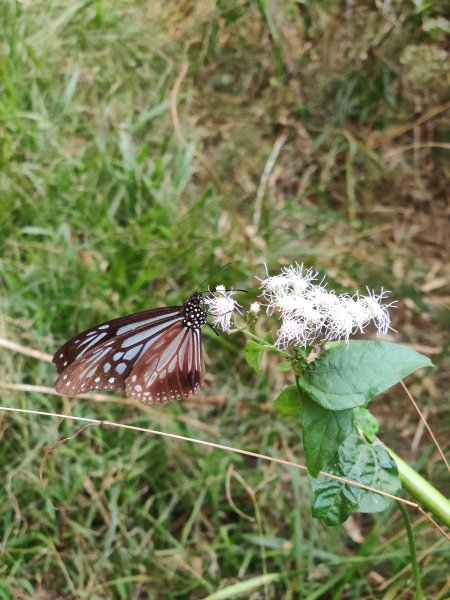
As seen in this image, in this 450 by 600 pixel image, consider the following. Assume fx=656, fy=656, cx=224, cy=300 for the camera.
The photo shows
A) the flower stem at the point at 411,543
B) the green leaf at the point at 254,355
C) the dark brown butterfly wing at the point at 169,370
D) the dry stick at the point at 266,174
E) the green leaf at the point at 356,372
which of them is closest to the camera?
the green leaf at the point at 356,372

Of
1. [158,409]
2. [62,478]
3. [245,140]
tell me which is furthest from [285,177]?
[62,478]

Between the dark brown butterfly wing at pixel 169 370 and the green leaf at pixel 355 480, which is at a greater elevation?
the dark brown butterfly wing at pixel 169 370

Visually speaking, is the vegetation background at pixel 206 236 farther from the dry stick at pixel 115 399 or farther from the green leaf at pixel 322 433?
the green leaf at pixel 322 433

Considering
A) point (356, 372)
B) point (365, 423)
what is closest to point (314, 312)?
point (356, 372)

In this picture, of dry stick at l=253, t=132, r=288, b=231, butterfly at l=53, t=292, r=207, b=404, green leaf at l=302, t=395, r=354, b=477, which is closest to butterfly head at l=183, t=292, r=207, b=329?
butterfly at l=53, t=292, r=207, b=404

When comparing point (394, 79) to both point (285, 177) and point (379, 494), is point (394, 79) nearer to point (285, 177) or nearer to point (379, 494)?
point (285, 177)

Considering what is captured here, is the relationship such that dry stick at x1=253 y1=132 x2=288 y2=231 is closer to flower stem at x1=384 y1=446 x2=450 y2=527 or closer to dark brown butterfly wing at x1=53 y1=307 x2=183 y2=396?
dark brown butterfly wing at x1=53 y1=307 x2=183 y2=396

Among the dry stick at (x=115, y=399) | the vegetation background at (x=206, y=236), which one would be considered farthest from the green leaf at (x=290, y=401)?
the dry stick at (x=115, y=399)
